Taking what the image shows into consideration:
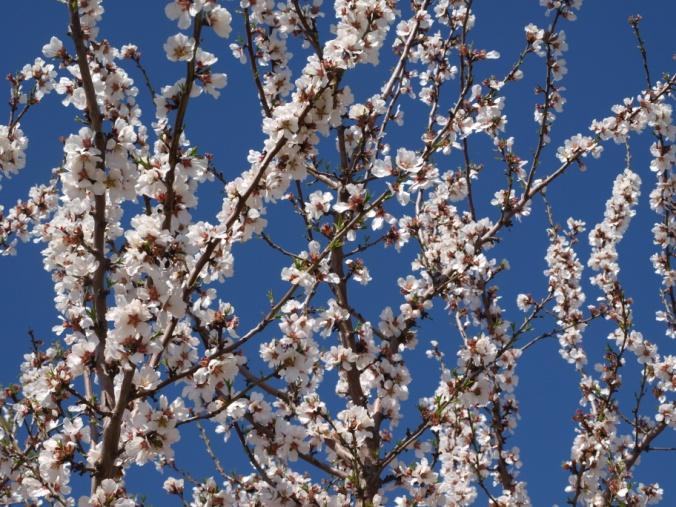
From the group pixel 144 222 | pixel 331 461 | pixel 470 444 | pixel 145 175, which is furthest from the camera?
pixel 470 444

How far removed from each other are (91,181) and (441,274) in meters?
3.51

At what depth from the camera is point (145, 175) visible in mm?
4340

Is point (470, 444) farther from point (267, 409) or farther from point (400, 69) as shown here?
point (400, 69)

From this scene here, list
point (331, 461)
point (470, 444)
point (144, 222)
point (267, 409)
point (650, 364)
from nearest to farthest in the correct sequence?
point (144, 222) → point (267, 409) → point (331, 461) → point (650, 364) → point (470, 444)

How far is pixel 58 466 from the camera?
4410 millimetres

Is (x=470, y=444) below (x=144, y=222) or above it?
above

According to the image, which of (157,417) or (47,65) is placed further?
(47,65)

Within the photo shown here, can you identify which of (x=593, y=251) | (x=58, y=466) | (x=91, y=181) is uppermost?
(x=593, y=251)

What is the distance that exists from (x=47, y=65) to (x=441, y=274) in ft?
13.4

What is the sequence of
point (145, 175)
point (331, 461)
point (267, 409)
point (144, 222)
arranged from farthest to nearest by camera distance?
point (331, 461), point (267, 409), point (145, 175), point (144, 222)

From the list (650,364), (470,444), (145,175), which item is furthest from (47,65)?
(650,364)

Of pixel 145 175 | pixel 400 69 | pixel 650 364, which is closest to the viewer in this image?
pixel 145 175

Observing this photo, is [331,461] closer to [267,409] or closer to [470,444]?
[267,409]

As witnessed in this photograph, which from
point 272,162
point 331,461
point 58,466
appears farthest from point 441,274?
point 58,466
